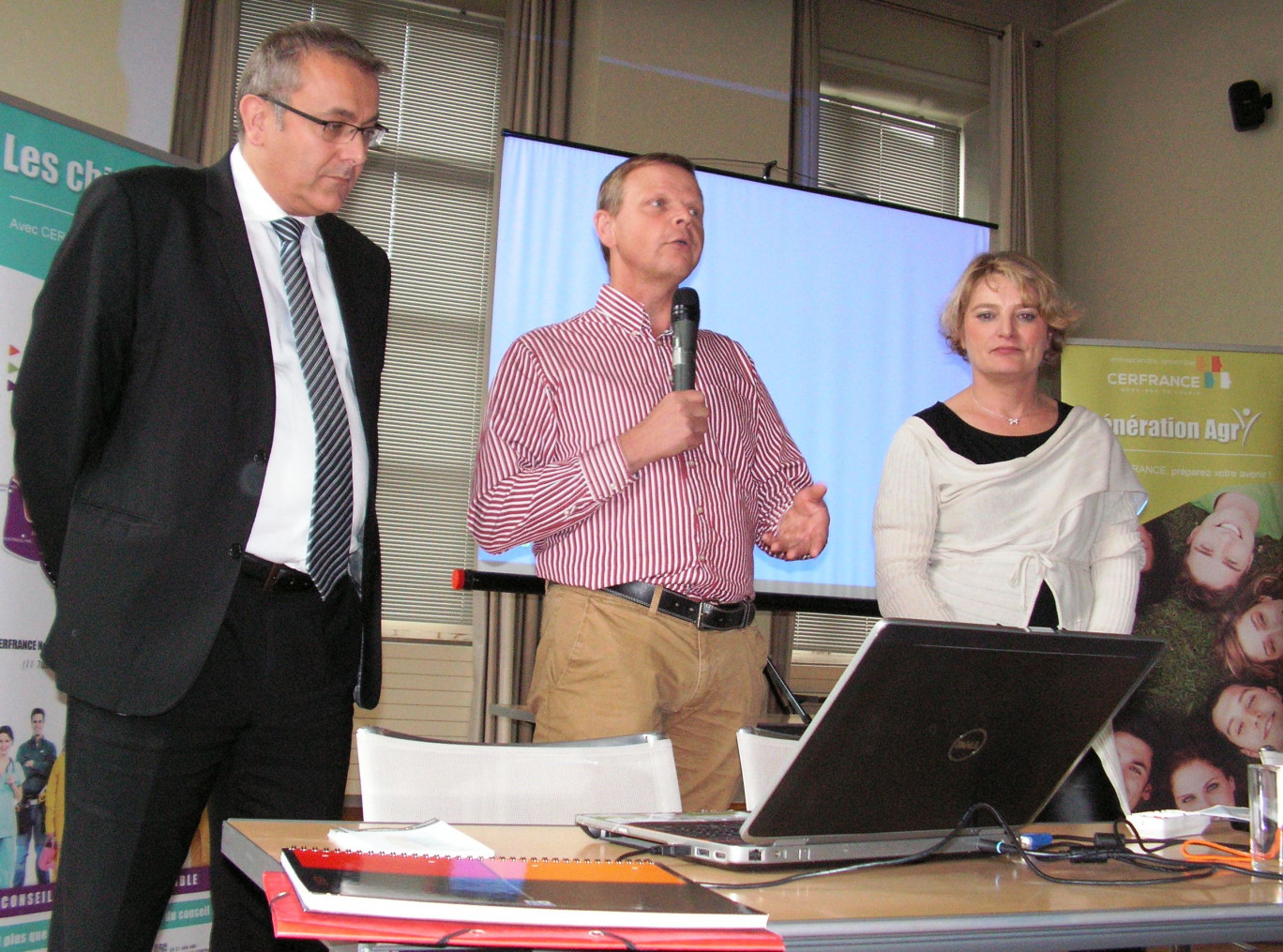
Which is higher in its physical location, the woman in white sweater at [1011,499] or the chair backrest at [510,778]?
the woman in white sweater at [1011,499]

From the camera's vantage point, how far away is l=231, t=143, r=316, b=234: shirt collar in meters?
1.79

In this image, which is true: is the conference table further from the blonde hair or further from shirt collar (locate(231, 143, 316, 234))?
the blonde hair

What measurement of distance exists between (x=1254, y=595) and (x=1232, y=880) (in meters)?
3.07

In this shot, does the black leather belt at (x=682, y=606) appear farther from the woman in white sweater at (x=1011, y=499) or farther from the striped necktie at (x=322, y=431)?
the striped necktie at (x=322, y=431)

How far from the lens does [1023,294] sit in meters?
2.27

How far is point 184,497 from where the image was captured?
1.56m

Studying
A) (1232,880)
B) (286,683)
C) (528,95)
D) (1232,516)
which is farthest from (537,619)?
(1232,880)

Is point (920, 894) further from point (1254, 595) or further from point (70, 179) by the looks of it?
point (1254, 595)

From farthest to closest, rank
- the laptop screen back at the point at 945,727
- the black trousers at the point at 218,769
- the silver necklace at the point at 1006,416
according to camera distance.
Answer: the silver necklace at the point at 1006,416
the black trousers at the point at 218,769
the laptop screen back at the point at 945,727

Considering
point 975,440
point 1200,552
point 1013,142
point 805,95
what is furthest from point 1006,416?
point 1013,142

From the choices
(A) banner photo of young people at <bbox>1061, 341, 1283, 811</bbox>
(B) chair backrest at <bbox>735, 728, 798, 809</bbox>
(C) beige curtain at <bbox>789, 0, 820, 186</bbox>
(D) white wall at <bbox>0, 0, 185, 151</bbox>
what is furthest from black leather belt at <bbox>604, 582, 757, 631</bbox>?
(C) beige curtain at <bbox>789, 0, 820, 186</bbox>

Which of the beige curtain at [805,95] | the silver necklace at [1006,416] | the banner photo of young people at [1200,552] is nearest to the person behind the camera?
the silver necklace at [1006,416]

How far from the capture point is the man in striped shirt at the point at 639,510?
2.04 metres

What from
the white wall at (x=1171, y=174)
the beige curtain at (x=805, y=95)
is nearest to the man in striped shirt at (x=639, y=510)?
the beige curtain at (x=805, y=95)
